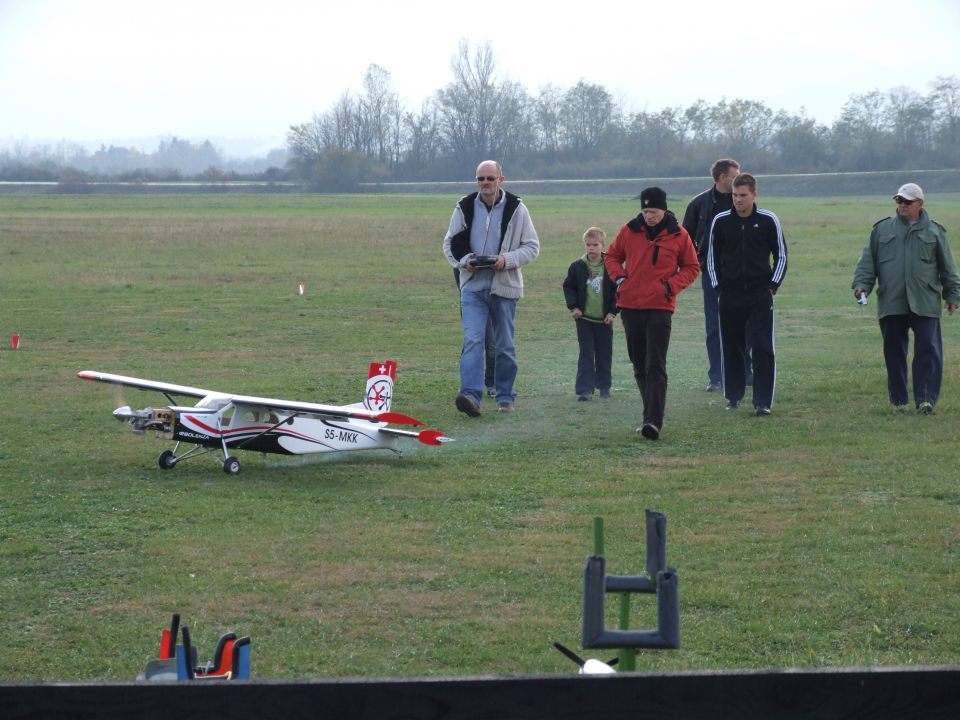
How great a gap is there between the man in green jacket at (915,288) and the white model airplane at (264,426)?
4655mm

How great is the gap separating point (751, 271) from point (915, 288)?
1472 mm

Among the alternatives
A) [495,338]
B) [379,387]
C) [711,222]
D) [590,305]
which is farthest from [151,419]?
[711,222]

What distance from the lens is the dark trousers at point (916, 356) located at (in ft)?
35.0

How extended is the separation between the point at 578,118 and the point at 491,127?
1053cm

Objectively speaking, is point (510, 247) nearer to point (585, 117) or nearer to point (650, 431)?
point (650, 431)

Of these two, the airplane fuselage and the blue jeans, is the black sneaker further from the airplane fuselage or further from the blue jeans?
the airplane fuselage

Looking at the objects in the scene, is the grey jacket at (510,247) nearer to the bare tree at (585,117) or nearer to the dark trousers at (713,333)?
Answer: the dark trousers at (713,333)

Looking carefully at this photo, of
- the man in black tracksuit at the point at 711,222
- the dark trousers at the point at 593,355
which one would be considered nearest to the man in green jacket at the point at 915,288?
the man in black tracksuit at the point at 711,222

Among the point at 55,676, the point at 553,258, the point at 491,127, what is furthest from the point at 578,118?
the point at 55,676

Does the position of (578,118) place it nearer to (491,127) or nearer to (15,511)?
(491,127)

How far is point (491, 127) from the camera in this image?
113250 mm

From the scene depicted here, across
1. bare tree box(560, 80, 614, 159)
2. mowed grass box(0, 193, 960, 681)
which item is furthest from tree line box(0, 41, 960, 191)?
mowed grass box(0, 193, 960, 681)

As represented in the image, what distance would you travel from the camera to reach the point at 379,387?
9.41m

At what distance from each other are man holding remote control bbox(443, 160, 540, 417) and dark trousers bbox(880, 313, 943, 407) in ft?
11.0
